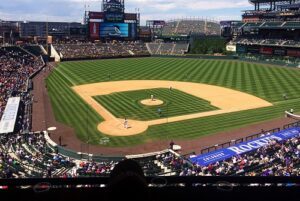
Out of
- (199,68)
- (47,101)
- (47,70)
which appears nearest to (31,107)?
(47,101)

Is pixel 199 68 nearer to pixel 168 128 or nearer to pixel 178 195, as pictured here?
pixel 168 128

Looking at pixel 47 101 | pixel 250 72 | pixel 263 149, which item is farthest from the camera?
pixel 250 72

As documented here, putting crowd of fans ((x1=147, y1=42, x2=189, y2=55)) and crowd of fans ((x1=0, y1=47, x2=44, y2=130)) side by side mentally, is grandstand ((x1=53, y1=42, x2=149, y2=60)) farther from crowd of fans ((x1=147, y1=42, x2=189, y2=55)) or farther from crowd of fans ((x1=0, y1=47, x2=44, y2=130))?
crowd of fans ((x1=0, y1=47, x2=44, y2=130))

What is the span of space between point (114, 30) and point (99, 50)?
13.3 m

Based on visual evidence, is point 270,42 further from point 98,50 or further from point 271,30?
point 98,50

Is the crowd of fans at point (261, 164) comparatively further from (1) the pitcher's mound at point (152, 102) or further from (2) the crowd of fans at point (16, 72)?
(1) the pitcher's mound at point (152, 102)

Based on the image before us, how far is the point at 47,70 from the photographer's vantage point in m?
73.8

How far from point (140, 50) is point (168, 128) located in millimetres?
78690

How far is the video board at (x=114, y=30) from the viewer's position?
112 meters

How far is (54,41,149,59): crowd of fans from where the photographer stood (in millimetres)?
97812

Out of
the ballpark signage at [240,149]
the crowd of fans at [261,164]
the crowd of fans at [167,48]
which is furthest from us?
the crowd of fans at [167,48]

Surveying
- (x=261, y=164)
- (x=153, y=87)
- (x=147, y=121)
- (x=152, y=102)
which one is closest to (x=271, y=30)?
(x=153, y=87)

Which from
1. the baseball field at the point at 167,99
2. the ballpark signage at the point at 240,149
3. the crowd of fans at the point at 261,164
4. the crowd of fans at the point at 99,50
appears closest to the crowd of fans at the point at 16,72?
the baseball field at the point at 167,99

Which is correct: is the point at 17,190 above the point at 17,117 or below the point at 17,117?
above
